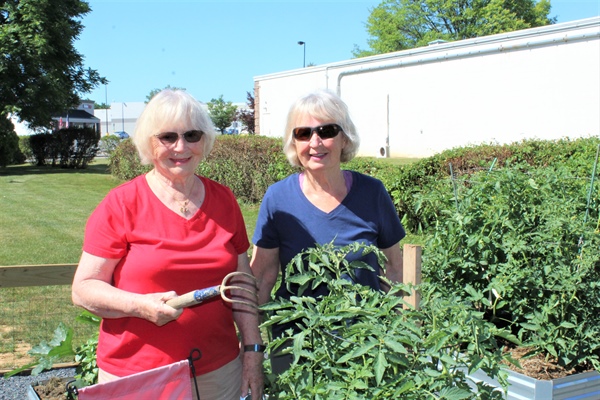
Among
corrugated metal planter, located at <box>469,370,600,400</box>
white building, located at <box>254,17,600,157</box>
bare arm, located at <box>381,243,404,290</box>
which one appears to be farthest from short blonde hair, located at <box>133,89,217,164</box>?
white building, located at <box>254,17,600,157</box>

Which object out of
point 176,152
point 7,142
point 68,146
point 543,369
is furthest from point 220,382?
point 7,142

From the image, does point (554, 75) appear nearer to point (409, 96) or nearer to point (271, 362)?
point (409, 96)

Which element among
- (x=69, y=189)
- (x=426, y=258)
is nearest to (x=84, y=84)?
(x=69, y=189)

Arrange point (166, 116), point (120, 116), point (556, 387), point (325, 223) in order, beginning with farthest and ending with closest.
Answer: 1. point (120, 116)
2. point (556, 387)
3. point (325, 223)
4. point (166, 116)

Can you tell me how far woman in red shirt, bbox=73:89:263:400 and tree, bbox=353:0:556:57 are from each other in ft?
137

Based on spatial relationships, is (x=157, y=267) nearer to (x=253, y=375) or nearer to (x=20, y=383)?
(x=253, y=375)

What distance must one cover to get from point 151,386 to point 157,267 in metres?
0.39

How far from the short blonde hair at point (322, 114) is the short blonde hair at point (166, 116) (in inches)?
15.9

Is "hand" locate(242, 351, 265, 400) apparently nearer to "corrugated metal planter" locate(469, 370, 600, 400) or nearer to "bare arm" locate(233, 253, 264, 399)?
"bare arm" locate(233, 253, 264, 399)

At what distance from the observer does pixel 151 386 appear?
2.12 metres

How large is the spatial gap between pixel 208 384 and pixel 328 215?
2.59ft

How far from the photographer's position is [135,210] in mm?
2203

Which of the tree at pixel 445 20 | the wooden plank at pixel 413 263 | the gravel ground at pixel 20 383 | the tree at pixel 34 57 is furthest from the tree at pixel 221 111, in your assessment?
the wooden plank at pixel 413 263

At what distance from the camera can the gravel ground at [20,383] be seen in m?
4.15
